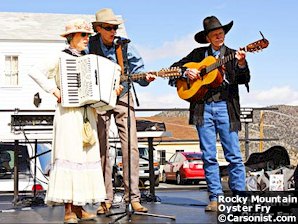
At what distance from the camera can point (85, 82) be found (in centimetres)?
403

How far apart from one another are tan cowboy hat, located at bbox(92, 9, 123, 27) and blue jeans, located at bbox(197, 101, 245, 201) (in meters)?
1.04

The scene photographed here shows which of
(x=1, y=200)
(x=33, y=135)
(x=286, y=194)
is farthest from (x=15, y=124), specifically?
(x=286, y=194)

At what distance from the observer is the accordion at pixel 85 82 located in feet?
13.2

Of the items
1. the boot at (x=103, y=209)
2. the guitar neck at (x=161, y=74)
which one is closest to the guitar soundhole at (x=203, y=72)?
the guitar neck at (x=161, y=74)

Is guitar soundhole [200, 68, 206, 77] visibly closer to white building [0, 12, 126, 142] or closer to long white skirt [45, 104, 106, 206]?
long white skirt [45, 104, 106, 206]

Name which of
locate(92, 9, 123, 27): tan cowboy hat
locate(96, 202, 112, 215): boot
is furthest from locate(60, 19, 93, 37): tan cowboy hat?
locate(96, 202, 112, 215): boot

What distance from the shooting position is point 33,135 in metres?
5.71

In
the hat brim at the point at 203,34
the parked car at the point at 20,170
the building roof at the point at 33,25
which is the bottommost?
the parked car at the point at 20,170

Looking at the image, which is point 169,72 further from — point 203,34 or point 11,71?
point 11,71

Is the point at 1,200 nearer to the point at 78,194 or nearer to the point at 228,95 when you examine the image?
the point at 78,194

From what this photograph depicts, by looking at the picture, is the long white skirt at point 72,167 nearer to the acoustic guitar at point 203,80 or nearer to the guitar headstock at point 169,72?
the guitar headstock at point 169,72

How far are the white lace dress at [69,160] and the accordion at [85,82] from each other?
0.13m

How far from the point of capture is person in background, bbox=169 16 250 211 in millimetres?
4719

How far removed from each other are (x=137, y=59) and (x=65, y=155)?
117 cm
